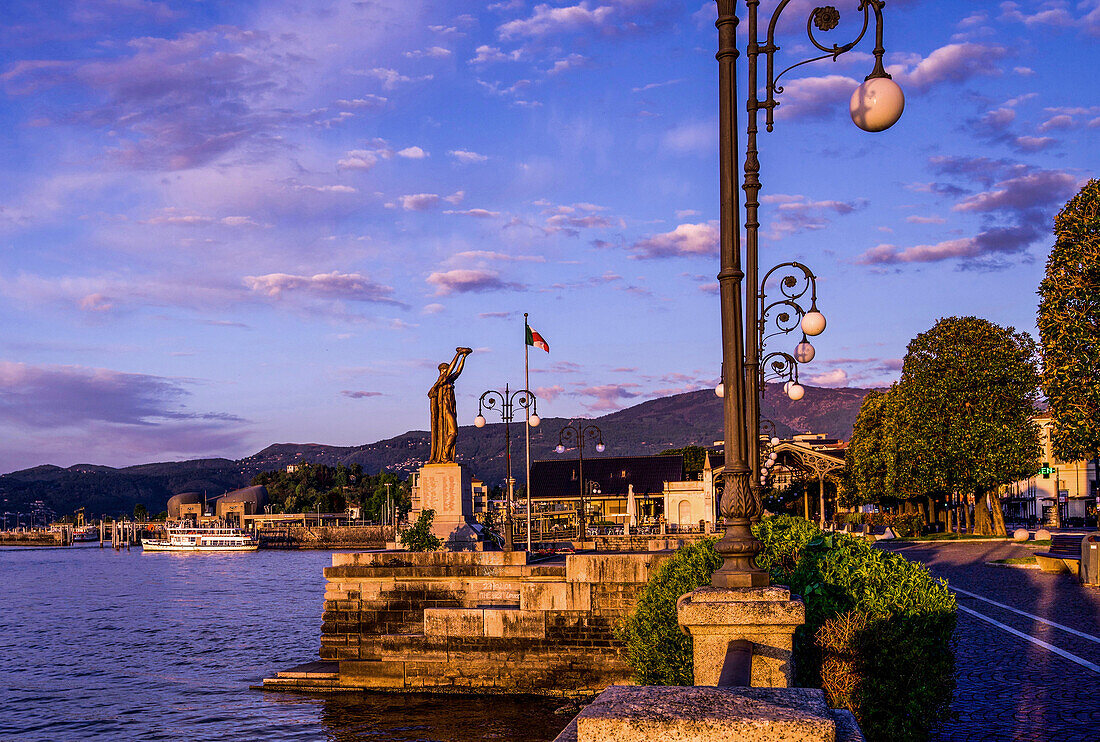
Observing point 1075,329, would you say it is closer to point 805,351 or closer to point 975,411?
point 805,351

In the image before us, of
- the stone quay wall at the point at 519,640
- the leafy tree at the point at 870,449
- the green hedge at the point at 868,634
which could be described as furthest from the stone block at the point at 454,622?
the leafy tree at the point at 870,449

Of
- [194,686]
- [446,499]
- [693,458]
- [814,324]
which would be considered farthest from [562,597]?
[693,458]

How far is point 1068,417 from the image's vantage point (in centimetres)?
2934

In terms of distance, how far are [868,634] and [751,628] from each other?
248 centimetres

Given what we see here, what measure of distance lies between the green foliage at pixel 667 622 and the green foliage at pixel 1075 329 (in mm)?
23907

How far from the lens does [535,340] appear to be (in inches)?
1346

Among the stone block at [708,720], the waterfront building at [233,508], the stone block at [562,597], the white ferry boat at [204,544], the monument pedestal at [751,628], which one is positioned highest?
the stone block at [708,720]

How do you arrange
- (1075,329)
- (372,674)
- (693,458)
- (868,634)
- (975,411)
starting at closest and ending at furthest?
(868,634)
(372,674)
(1075,329)
(975,411)
(693,458)

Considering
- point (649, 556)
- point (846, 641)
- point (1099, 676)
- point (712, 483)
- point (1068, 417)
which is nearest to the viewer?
point (846, 641)

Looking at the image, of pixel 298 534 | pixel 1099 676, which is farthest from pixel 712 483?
pixel 298 534

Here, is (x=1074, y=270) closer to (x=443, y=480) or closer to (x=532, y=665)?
(x=443, y=480)

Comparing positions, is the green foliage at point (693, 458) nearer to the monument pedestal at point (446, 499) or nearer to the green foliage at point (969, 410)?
the green foliage at point (969, 410)

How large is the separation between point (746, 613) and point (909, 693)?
309cm

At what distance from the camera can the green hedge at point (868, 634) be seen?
24.1ft
